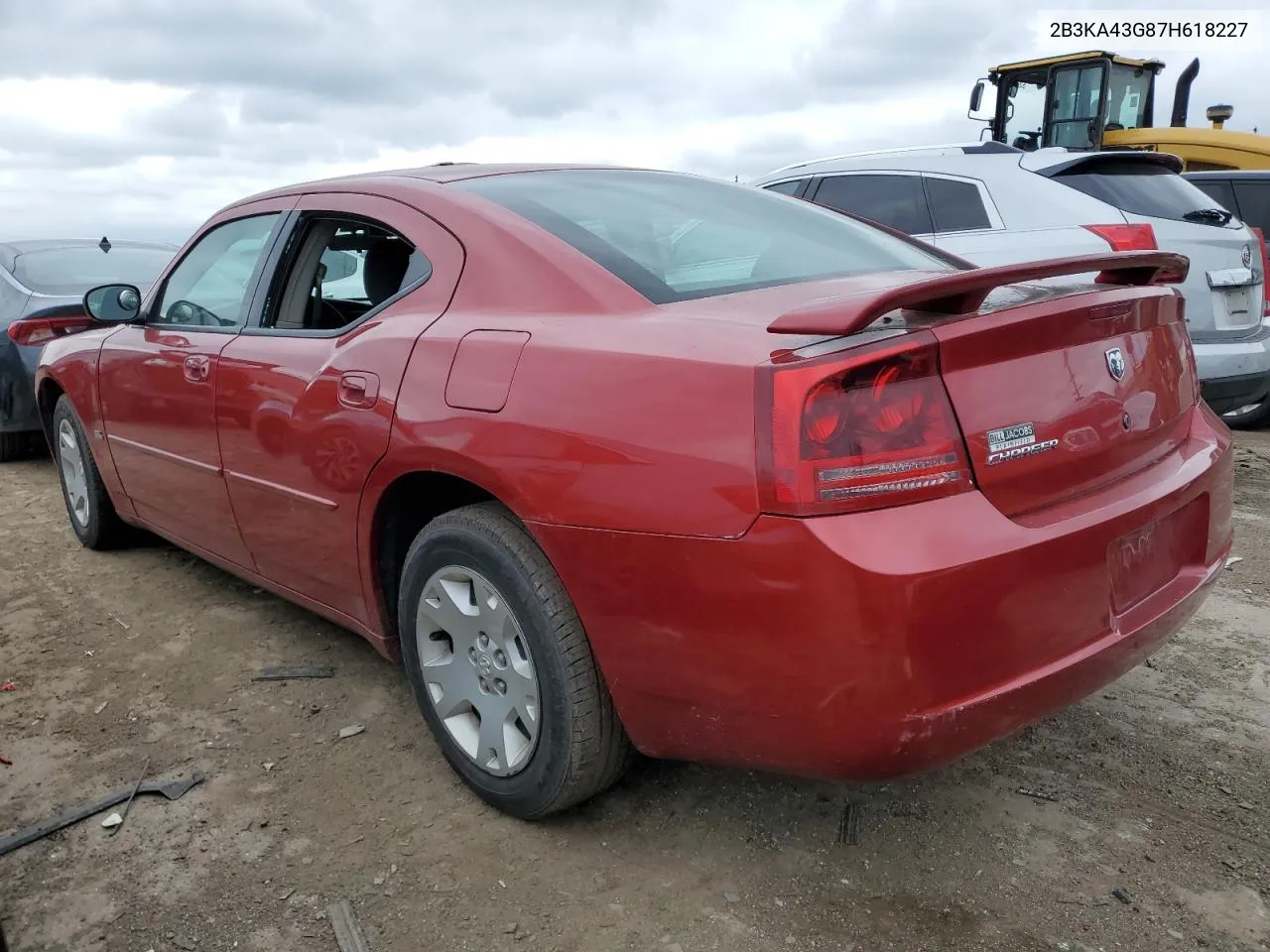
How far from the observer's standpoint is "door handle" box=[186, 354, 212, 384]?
320 cm

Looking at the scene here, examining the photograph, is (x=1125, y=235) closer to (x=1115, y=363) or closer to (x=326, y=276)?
(x=1115, y=363)

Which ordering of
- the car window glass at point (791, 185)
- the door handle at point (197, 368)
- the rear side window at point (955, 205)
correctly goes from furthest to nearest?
the car window glass at point (791, 185)
the rear side window at point (955, 205)
the door handle at point (197, 368)

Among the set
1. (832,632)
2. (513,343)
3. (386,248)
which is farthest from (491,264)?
(832,632)

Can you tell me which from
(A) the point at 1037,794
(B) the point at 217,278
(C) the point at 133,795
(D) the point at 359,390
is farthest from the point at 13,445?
(A) the point at 1037,794

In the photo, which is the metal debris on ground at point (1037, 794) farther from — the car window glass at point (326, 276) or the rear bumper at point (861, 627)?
the car window glass at point (326, 276)

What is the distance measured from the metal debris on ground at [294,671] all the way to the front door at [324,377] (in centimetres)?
32

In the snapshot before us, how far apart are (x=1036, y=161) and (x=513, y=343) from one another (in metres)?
4.49

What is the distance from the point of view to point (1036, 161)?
5.66 meters

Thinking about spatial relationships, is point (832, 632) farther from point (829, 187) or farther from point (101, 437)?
point (829, 187)

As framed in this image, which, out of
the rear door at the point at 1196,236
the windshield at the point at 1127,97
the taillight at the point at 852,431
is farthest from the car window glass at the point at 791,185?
the windshield at the point at 1127,97

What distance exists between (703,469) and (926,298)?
48cm

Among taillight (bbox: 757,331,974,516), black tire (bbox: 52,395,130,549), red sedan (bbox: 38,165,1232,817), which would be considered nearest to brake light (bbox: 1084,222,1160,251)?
red sedan (bbox: 38,165,1232,817)

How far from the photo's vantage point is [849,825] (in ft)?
7.66

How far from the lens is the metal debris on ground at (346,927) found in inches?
79.0
